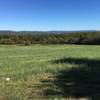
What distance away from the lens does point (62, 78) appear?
1428 cm

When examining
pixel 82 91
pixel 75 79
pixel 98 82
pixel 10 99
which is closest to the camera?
pixel 10 99

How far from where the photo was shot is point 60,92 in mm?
10805

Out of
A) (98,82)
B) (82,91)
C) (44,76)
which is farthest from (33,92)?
(44,76)

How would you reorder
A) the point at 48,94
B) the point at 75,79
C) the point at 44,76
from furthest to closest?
the point at 44,76, the point at 75,79, the point at 48,94

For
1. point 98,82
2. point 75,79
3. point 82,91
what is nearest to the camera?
point 82,91

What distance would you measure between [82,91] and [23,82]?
3.11 metres

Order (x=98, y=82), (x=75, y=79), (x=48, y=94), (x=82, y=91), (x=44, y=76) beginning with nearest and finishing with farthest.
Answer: (x=48, y=94), (x=82, y=91), (x=98, y=82), (x=75, y=79), (x=44, y=76)

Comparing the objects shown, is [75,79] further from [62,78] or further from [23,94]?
[23,94]

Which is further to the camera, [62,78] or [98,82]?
[62,78]

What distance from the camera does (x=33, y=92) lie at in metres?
10.8

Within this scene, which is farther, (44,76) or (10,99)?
(44,76)

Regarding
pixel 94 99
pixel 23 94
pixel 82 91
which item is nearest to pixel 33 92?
pixel 23 94

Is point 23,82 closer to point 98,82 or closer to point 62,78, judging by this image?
point 62,78

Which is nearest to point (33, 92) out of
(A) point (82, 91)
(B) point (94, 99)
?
(A) point (82, 91)
